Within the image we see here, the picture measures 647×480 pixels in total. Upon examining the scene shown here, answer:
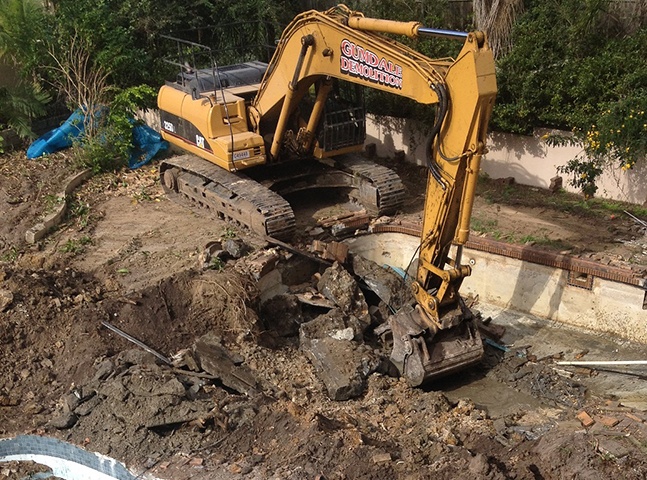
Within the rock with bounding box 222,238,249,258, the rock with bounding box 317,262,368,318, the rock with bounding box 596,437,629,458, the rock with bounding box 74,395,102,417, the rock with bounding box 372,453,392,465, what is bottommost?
the rock with bounding box 317,262,368,318

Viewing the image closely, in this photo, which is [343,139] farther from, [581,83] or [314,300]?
[581,83]

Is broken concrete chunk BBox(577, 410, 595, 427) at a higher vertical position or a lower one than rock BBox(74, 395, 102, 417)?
lower

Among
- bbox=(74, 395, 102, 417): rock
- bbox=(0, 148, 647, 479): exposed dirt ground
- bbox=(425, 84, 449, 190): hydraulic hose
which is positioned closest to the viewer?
bbox=(0, 148, 647, 479): exposed dirt ground

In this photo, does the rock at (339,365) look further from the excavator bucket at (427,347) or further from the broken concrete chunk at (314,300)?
the broken concrete chunk at (314,300)

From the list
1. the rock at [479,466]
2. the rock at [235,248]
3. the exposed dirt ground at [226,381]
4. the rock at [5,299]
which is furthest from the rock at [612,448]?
the rock at [5,299]

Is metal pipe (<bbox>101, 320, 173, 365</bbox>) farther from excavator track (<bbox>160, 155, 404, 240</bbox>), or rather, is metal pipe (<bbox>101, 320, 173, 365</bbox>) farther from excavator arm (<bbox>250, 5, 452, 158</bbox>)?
excavator arm (<bbox>250, 5, 452, 158</bbox>)

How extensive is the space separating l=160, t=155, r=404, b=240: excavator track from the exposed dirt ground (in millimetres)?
343

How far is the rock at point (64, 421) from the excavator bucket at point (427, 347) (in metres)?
3.93

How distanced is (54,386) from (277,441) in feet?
9.36

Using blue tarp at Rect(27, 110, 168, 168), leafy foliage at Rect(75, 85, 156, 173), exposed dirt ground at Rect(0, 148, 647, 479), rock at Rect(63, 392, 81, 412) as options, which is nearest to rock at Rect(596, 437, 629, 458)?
exposed dirt ground at Rect(0, 148, 647, 479)

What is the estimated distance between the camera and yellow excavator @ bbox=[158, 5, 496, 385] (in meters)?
8.93

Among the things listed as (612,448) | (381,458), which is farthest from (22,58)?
(612,448)

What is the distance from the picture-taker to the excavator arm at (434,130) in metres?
8.63

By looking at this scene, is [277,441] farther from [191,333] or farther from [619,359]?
[619,359]
